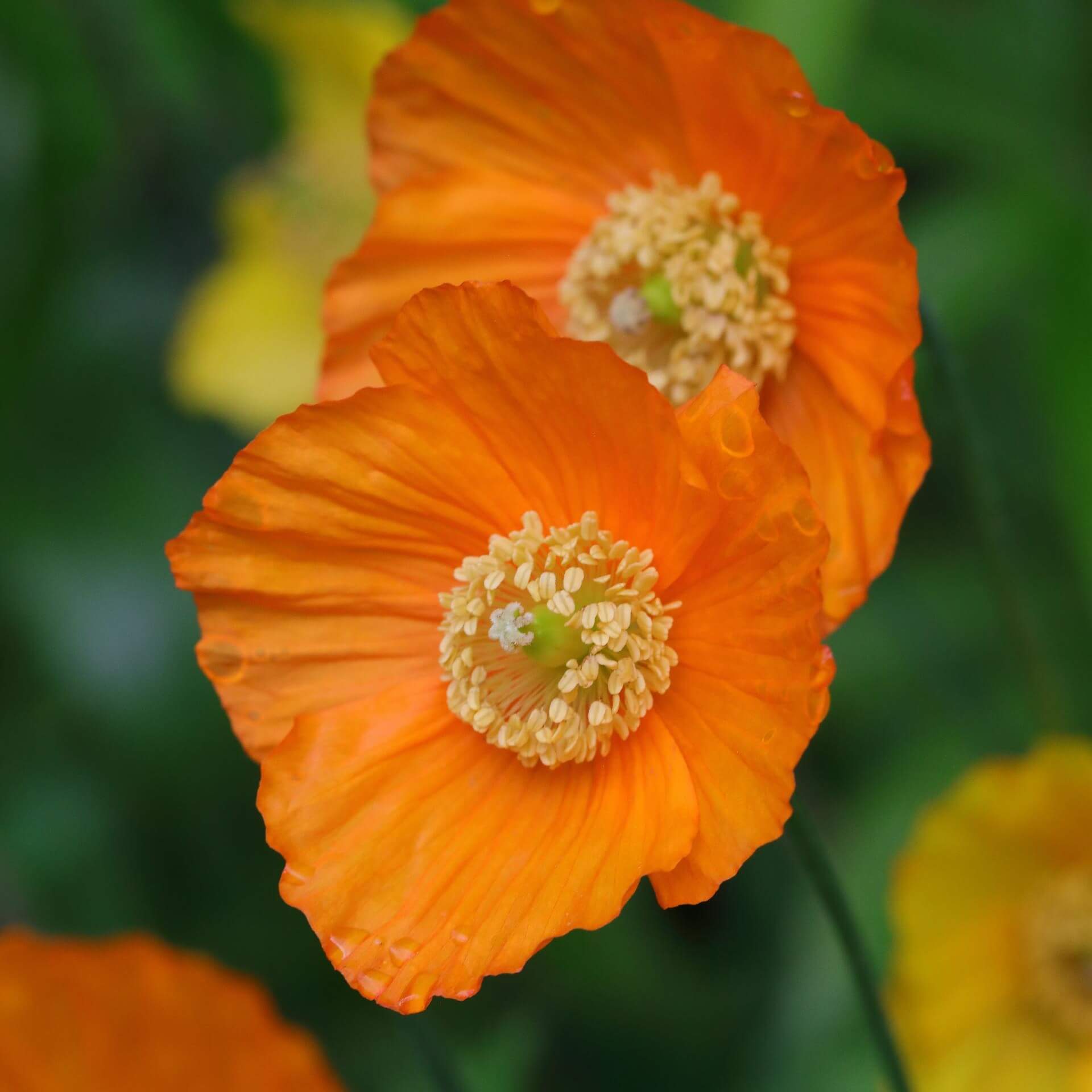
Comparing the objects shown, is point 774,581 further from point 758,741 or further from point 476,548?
point 476,548

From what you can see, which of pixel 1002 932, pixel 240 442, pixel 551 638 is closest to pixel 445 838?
pixel 551 638

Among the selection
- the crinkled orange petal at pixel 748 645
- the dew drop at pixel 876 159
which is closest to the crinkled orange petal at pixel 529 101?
the dew drop at pixel 876 159

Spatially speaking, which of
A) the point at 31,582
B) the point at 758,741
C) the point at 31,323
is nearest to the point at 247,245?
the point at 31,323

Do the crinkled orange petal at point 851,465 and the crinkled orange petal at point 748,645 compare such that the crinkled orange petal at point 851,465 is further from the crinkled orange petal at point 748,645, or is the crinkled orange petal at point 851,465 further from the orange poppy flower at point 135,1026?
the orange poppy flower at point 135,1026

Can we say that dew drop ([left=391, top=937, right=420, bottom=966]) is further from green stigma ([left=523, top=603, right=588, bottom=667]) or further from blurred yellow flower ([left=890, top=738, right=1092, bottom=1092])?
blurred yellow flower ([left=890, top=738, right=1092, bottom=1092])

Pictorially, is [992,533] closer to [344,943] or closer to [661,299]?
[661,299]

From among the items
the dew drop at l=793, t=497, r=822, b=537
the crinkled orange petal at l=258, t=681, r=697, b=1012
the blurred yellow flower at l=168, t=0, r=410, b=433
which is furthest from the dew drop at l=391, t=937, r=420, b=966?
the blurred yellow flower at l=168, t=0, r=410, b=433

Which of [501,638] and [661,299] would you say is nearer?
[501,638]
